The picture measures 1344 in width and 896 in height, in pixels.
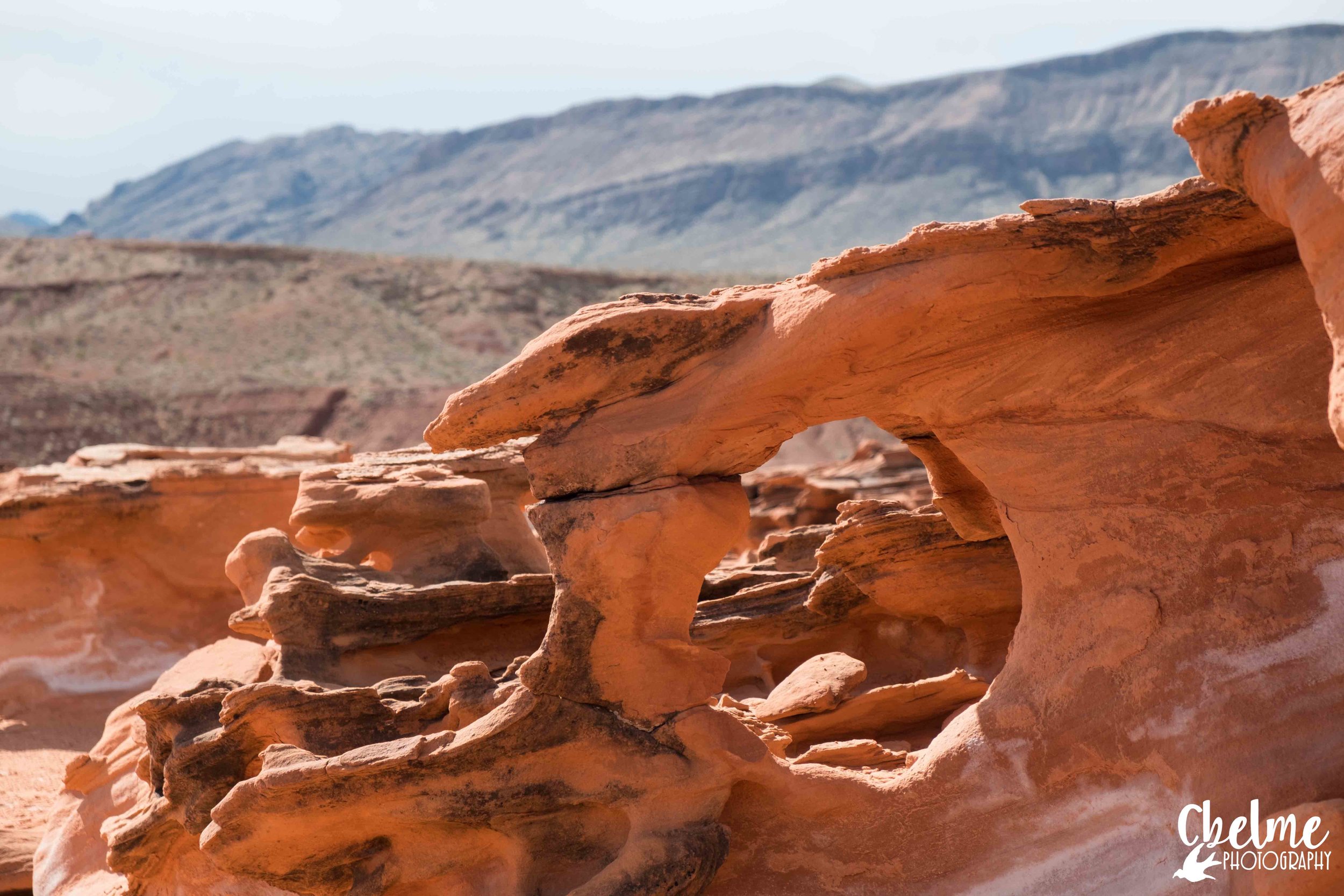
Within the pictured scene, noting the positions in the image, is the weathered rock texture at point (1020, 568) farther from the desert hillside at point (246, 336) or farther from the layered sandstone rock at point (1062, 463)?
the desert hillside at point (246, 336)

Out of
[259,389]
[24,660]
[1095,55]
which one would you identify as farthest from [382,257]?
[1095,55]

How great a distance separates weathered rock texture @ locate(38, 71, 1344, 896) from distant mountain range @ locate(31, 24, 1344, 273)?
63.3 meters

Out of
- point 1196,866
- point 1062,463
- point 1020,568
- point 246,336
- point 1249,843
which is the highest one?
point 246,336

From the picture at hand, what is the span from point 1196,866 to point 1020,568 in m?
1.30

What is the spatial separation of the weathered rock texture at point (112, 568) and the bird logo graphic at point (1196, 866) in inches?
324

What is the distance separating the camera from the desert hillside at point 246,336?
3322 cm

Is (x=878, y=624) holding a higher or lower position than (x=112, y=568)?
lower

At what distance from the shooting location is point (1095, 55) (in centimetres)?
10688

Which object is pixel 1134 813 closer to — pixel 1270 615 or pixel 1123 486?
pixel 1270 615

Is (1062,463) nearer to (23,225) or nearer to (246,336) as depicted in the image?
(246,336)

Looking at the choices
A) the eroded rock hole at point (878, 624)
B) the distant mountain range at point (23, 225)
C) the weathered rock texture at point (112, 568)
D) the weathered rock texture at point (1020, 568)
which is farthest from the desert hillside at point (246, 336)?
the distant mountain range at point (23, 225)

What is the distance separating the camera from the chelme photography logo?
4090 mm

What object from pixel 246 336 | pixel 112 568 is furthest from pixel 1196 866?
pixel 246 336

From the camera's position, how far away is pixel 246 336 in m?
41.1
